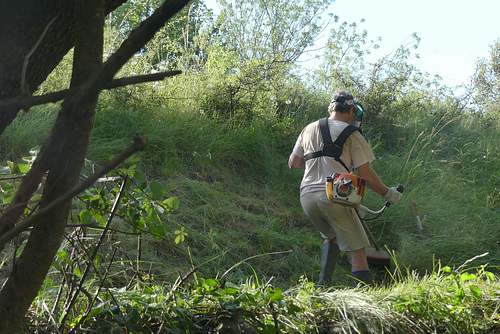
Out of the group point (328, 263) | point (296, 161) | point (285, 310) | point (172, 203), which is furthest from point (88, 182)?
point (296, 161)

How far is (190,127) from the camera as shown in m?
7.19

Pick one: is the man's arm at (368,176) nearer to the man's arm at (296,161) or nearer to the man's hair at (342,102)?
the man's hair at (342,102)

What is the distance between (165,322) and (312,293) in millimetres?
848

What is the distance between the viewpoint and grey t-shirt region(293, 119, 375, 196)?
4633 mm

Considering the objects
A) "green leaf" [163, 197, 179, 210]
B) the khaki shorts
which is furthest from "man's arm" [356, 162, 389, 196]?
"green leaf" [163, 197, 179, 210]

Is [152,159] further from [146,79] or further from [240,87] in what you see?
[146,79]

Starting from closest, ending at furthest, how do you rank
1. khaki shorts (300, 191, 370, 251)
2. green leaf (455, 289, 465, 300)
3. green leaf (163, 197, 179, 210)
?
green leaf (163, 197, 179, 210) < green leaf (455, 289, 465, 300) < khaki shorts (300, 191, 370, 251)

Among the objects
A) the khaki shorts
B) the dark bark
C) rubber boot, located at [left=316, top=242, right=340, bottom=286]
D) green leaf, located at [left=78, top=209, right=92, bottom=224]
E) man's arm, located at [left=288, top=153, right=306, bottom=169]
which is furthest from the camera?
man's arm, located at [left=288, top=153, right=306, bottom=169]

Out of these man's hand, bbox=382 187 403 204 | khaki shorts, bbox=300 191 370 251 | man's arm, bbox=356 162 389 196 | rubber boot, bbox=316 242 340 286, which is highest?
man's arm, bbox=356 162 389 196

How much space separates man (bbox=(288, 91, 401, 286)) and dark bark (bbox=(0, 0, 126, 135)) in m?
3.26

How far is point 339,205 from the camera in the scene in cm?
454

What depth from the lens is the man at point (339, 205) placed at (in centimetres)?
457

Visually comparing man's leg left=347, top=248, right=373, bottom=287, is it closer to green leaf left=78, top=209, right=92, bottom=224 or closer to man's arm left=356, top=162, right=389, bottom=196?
man's arm left=356, top=162, right=389, bottom=196

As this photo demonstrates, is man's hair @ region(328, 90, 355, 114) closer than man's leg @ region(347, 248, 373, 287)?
No
